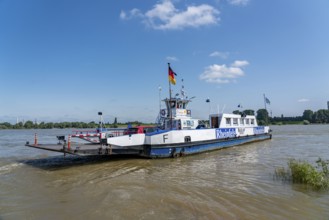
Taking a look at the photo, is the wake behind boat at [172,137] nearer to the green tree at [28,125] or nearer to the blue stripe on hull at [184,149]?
the blue stripe on hull at [184,149]

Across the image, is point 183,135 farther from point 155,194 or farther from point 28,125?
point 28,125

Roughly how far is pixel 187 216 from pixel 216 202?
1.53 metres

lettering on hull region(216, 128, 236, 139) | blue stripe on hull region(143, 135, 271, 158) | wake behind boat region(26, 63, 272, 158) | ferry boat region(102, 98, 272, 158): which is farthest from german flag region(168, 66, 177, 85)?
lettering on hull region(216, 128, 236, 139)

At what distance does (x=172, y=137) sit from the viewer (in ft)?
59.0

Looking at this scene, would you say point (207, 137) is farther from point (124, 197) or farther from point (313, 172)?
point (124, 197)

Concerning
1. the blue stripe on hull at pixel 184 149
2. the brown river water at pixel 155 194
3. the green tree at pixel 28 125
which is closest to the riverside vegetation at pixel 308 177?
the brown river water at pixel 155 194

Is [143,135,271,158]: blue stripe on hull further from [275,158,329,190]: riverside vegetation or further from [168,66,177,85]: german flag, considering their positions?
[275,158,329,190]: riverside vegetation

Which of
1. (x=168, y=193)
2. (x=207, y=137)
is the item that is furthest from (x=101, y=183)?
(x=207, y=137)

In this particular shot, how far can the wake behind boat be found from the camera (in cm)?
1524

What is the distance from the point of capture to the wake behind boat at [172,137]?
15.2 m

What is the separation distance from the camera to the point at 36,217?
22.8 ft

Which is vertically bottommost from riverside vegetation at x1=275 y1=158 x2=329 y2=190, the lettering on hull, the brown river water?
the brown river water

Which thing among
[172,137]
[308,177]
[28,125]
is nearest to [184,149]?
[172,137]

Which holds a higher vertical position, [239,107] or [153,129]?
[239,107]
